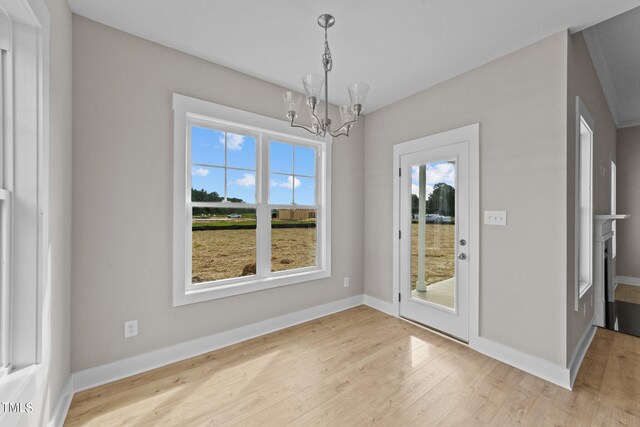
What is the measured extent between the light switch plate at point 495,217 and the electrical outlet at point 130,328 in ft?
10.0

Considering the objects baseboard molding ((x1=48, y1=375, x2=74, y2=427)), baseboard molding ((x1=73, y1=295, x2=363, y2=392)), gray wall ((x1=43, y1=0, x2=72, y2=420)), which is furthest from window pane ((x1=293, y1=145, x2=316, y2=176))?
baseboard molding ((x1=48, y1=375, x2=74, y2=427))

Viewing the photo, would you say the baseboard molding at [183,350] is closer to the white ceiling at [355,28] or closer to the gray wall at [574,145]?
the gray wall at [574,145]

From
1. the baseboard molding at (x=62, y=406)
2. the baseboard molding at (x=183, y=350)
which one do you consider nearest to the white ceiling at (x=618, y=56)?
the baseboard molding at (x=183, y=350)

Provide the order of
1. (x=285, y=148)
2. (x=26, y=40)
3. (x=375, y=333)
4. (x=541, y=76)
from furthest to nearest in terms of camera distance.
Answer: (x=285, y=148) → (x=375, y=333) → (x=541, y=76) → (x=26, y=40)

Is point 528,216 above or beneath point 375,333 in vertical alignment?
above

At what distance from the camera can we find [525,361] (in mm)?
2223

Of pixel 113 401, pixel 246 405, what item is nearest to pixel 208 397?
pixel 246 405

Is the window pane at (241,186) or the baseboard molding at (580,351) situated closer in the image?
the baseboard molding at (580,351)

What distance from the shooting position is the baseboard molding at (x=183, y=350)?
6.57 ft

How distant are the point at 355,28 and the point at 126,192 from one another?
6.99 feet

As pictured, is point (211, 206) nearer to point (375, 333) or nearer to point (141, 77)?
point (141, 77)

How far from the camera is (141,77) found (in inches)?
86.1

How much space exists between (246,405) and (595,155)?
4.07 m

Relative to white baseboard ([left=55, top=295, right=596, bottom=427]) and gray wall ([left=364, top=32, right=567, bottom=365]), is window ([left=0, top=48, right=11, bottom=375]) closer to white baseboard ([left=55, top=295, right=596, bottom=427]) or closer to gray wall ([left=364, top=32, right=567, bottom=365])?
white baseboard ([left=55, top=295, right=596, bottom=427])
